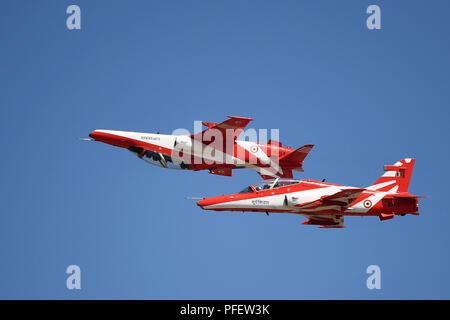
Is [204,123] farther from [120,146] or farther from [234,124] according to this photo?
[120,146]

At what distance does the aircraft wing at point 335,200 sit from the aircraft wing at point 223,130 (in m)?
9.14

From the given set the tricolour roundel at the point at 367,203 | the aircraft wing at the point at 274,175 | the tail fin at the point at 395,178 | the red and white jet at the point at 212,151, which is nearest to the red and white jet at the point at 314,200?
the tricolour roundel at the point at 367,203

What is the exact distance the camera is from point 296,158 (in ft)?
201

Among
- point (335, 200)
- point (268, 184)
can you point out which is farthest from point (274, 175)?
point (335, 200)

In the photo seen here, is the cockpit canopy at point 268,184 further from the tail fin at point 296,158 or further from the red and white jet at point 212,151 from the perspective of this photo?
the tail fin at point 296,158

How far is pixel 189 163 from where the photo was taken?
2356 inches

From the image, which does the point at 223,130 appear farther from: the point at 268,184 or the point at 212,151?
the point at 268,184

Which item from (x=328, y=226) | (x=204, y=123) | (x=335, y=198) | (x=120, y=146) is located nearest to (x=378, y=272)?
(x=328, y=226)

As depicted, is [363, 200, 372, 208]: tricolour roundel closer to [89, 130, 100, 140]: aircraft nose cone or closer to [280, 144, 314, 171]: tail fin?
[280, 144, 314, 171]: tail fin

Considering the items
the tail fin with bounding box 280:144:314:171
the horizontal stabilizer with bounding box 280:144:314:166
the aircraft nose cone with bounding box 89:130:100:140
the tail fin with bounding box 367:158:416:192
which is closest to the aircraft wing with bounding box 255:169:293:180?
the tail fin with bounding box 280:144:314:171

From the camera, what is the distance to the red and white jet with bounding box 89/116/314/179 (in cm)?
5938

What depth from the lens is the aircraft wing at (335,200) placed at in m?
52.1

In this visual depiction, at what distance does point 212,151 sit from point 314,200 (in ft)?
35.2

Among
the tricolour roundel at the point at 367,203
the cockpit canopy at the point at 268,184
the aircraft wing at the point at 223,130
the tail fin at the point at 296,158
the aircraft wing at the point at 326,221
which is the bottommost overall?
the aircraft wing at the point at 326,221
